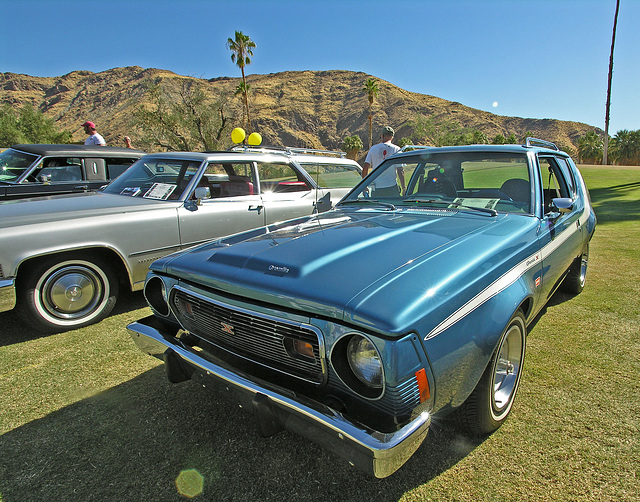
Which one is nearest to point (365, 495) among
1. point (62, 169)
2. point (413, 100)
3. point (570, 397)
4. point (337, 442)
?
point (337, 442)

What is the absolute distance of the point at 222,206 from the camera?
14.7 ft

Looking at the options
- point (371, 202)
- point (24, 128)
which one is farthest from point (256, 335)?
point (24, 128)

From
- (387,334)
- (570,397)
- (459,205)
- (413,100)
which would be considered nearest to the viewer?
(387,334)

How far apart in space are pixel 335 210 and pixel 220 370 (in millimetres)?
1829

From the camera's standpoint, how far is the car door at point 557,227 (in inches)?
104

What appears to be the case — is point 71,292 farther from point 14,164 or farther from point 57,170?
point 14,164

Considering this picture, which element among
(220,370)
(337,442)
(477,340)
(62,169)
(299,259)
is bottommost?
(337,442)

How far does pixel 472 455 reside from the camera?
1.96m

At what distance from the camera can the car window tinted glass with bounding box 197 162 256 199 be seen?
4594 millimetres

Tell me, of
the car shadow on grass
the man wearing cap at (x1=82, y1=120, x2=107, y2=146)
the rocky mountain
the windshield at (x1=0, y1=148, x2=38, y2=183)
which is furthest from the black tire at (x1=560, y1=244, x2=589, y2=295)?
the rocky mountain

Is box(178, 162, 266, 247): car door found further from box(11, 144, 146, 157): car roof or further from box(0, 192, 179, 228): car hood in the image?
box(11, 144, 146, 157): car roof

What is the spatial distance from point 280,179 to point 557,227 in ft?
10.8

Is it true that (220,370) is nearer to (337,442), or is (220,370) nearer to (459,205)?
(337,442)

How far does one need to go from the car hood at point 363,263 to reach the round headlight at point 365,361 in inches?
5.2
